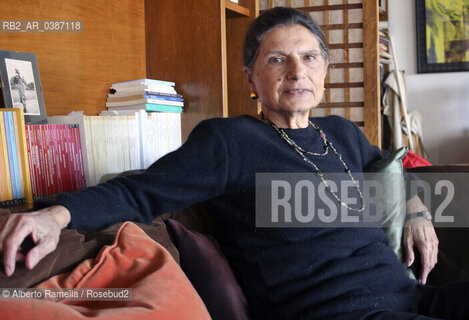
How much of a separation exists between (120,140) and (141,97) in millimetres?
338

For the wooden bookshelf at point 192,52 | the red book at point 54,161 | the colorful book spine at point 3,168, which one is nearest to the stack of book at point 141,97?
the wooden bookshelf at point 192,52

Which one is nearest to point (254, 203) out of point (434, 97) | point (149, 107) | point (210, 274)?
point (210, 274)

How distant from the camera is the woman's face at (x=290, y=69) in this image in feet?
4.60

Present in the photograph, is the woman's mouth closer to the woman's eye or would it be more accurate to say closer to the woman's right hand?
the woman's eye

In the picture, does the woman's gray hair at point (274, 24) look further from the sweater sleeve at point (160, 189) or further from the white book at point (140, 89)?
the white book at point (140, 89)

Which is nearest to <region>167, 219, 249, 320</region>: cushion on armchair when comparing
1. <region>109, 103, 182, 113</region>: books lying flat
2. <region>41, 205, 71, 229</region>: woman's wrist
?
<region>41, 205, 71, 229</region>: woman's wrist

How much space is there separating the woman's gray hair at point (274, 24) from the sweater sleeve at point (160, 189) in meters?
0.33

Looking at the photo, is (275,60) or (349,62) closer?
(275,60)

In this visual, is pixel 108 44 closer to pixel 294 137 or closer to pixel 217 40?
pixel 217 40

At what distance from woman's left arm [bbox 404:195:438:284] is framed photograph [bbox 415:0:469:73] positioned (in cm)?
367

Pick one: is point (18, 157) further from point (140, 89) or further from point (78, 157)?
point (140, 89)

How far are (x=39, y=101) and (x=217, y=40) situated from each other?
3.22ft

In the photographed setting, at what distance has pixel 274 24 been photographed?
142cm

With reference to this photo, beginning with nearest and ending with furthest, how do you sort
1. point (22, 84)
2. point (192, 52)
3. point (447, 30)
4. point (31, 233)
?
1. point (31, 233)
2. point (22, 84)
3. point (192, 52)
4. point (447, 30)
